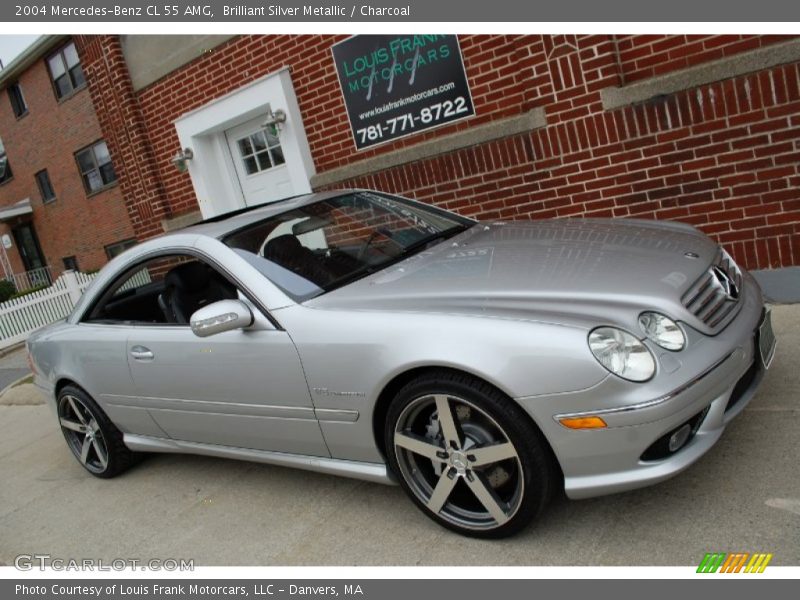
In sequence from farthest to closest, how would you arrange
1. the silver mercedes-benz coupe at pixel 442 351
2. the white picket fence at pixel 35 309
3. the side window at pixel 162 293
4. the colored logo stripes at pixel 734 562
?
the white picket fence at pixel 35 309
the side window at pixel 162 293
the silver mercedes-benz coupe at pixel 442 351
the colored logo stripes at pixel 734 562

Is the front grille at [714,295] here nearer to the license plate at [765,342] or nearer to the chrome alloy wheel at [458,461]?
the license plate at [765,342]

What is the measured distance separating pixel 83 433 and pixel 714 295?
392 centimetres

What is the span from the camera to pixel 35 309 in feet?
42.7

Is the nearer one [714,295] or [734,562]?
[734,562]

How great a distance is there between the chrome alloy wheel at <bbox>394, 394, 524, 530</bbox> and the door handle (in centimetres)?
163

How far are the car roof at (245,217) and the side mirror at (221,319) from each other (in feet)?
1.85

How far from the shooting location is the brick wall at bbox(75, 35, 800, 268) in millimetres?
4648

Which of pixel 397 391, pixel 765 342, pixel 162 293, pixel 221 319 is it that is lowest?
pixel 765 342

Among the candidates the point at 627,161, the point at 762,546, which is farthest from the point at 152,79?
the point at 762,546

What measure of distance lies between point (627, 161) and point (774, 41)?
1.21m

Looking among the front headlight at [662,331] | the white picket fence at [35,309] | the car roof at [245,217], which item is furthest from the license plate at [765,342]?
the white picket fence at [35,309]

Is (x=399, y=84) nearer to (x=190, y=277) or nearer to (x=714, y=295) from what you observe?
(x=190, y=277)

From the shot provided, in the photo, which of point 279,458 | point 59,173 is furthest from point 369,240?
point 59,173

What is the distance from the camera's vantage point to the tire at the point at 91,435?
14.0 ft
